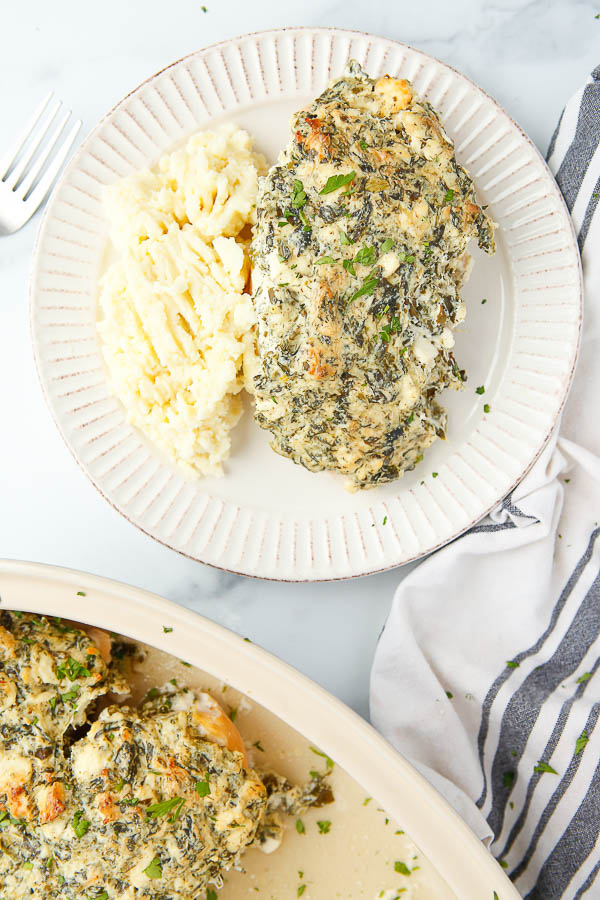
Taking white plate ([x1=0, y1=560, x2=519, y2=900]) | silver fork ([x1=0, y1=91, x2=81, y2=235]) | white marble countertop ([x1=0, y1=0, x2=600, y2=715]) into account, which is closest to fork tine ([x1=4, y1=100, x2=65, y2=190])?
silver fork ([x1=0, y1=91, x2=81, y2=235])

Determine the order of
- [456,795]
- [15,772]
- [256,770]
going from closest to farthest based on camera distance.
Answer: [15,772] < [256,770] < [456,795]

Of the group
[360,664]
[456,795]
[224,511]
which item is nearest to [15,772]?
[224,511]

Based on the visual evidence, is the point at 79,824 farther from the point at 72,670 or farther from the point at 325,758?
the point at 325,758

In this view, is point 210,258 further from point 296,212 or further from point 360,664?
point 360,664

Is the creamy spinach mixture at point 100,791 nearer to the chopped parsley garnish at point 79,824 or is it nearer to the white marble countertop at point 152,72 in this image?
the chopped parsley garnish at point 79,824

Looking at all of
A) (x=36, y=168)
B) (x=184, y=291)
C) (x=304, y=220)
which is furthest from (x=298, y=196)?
(x=36, y=168)

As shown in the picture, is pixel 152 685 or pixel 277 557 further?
pixel 277 557
